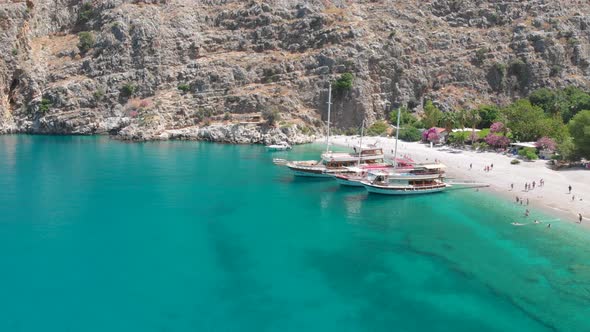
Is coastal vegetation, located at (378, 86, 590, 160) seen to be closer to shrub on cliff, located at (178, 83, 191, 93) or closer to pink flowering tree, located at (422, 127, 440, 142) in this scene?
pink flowering tree, located at (422, 127, 440, 142)

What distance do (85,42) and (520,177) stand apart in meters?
133

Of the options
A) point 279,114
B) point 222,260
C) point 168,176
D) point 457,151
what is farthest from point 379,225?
point 279,114

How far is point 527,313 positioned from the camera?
2962 centimetres

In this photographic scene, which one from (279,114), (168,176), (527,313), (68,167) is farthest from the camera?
(279,114)

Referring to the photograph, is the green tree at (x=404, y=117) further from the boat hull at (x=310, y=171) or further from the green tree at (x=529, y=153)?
the boat hull at (x=310, y=171)

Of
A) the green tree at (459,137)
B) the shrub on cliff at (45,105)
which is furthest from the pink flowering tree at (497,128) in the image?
the shrub on cliff at (45,105)

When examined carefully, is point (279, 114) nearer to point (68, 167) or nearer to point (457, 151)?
point (457, 151)

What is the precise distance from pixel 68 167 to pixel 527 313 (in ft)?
245

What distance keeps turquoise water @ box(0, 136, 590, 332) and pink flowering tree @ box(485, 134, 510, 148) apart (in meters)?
33.7

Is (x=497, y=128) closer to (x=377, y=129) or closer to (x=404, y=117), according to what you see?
(x=404, y=117)

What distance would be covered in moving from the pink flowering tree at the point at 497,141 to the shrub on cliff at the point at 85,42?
123 m

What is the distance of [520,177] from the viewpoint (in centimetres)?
6950

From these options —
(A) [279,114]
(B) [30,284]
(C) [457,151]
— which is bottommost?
(B) [30,284]

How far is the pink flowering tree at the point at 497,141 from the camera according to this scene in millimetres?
91375
